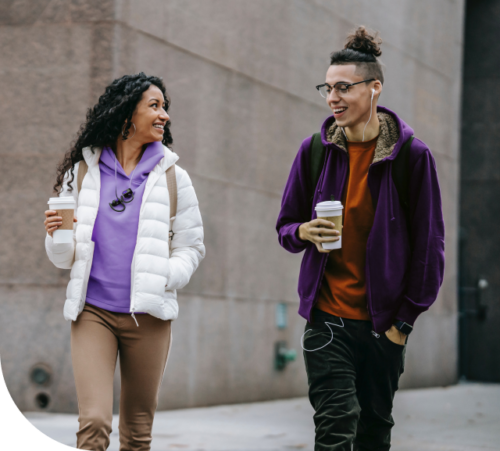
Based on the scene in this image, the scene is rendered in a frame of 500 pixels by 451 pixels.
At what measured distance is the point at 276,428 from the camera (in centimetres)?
747

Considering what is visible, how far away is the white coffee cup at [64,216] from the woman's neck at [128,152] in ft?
1.48

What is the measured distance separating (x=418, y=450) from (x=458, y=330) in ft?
26.8

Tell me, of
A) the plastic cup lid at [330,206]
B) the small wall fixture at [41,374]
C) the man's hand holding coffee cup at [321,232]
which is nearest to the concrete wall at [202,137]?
the small wall fixture at [41,374]

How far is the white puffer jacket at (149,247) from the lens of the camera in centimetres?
372

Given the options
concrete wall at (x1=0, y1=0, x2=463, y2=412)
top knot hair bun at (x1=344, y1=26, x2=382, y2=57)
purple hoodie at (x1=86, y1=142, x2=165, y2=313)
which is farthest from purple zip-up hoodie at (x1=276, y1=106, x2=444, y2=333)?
concrete wall at (x1=0, y1=0, x2=463, y2=412)

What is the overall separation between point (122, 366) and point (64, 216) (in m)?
0.76

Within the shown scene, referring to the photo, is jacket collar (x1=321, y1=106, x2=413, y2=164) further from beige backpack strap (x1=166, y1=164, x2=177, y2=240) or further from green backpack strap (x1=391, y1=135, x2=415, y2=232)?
beige backpack strap (x1=166, y1=164, x2=177, y2=240)

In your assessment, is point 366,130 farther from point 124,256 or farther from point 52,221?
point 52,221

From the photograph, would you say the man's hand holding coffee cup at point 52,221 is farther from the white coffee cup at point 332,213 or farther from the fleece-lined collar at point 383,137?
the fleece-lined collar at point 383,137

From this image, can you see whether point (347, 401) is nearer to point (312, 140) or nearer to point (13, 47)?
point (312, 140)

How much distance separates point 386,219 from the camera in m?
3.83

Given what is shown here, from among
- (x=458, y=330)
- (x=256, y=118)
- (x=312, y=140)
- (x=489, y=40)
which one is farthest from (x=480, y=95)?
(x=312, y=140)

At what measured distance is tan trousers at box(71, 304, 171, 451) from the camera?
3621 millimetres

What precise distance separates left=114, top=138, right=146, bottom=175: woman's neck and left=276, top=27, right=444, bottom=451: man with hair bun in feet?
2.68
